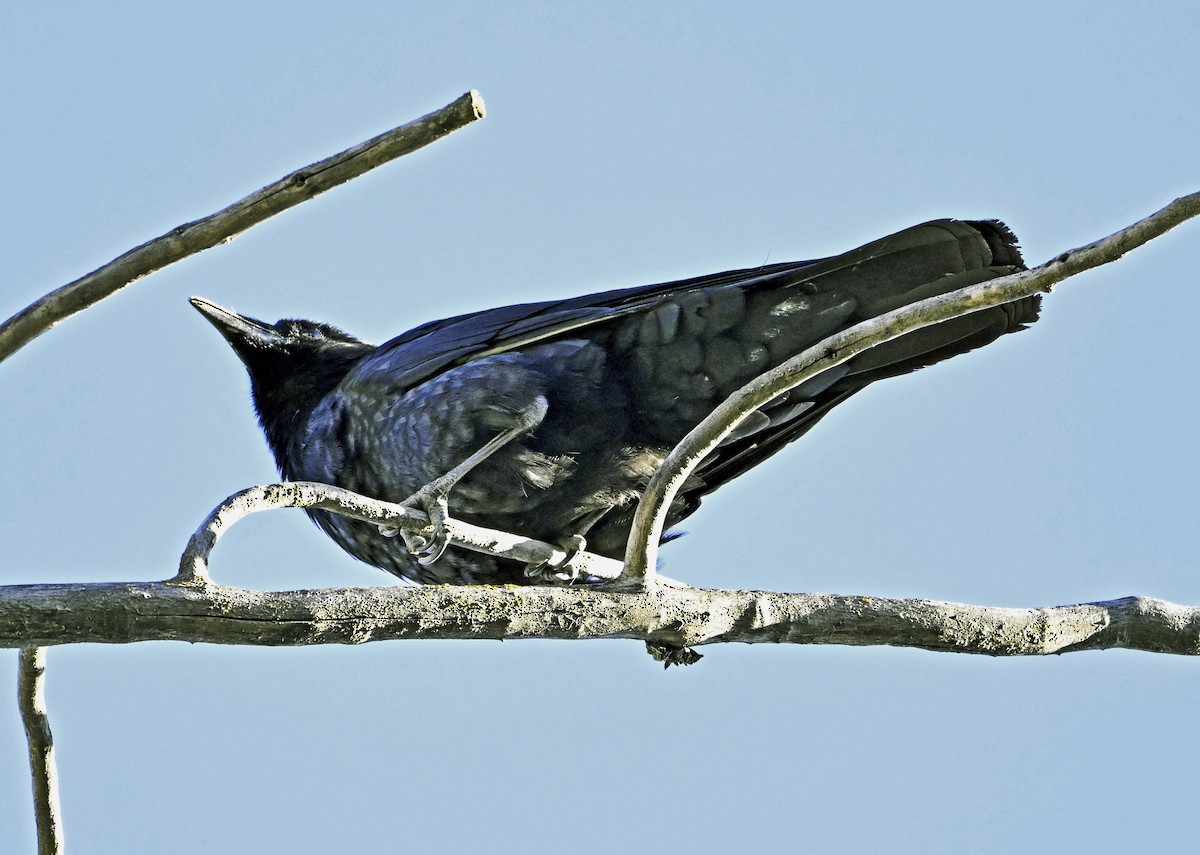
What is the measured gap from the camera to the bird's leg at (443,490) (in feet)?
15.3

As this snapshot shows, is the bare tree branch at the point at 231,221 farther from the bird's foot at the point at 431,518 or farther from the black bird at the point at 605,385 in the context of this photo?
the black bird at the point at 605,385

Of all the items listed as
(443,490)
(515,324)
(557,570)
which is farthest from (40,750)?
(515,324)

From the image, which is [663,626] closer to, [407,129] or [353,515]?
[353,515]

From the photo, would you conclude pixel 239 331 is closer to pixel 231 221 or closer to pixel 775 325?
pixel 775 325

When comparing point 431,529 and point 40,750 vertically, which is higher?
point 431,529

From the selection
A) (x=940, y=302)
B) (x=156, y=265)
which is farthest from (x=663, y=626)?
(x=156, y=265)

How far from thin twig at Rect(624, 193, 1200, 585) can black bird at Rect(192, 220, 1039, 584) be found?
987 mm

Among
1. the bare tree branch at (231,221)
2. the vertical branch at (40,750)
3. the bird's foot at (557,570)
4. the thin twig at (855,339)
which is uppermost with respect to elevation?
the bare tree branch at (231,221)

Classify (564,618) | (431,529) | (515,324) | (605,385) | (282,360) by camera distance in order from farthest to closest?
(282,360) → (515,324) → (605,385) → (431,529) → (564,618)

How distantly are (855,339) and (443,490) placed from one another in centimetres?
174

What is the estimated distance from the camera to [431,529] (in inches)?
179

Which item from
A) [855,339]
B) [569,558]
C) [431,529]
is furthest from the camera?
[569,558]

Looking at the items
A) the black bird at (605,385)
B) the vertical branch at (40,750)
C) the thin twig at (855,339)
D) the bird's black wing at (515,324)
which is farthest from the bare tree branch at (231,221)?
the bird's black wing at (515,324)

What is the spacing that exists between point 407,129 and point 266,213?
1.32 feet
